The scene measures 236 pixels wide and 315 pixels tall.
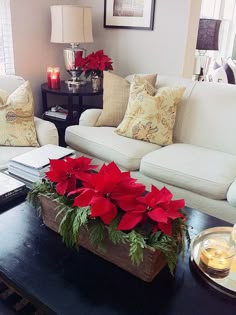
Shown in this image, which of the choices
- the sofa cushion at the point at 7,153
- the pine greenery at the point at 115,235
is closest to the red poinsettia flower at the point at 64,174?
the pine greenery at the point at 115,235

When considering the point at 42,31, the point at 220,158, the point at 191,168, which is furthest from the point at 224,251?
the point at 42,31

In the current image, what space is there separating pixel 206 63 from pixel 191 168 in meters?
2.23

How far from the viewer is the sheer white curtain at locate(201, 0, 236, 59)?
4199 mm

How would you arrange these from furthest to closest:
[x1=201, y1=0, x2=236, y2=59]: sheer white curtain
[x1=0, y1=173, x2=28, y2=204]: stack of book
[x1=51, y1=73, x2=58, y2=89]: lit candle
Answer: [x1=201, y1=0, x2=236, y2=59]: sheer white curtain, [x1=51, y1=73, x2=58, y2=89]: lit candle, [x1=0, y1=173, x2=28, y2=204]: stack of book

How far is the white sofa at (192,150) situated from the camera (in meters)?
1.67

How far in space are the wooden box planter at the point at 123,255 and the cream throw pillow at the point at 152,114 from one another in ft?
3.71

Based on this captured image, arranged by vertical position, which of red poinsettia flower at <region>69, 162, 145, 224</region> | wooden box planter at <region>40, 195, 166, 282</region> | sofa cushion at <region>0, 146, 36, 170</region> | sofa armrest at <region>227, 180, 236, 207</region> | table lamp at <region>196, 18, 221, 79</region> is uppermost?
table lamp at <region>196, 18, 221, 79</region>

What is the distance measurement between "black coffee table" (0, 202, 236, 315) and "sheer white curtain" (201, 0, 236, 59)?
3916mm

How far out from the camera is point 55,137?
80.9 inches

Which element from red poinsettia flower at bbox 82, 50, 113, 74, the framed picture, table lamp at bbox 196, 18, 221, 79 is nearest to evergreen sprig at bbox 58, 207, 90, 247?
red poinsettia flower at bbox 82, 50, 113, 74

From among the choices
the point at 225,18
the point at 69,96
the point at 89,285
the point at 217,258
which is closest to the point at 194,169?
the point at 217,258

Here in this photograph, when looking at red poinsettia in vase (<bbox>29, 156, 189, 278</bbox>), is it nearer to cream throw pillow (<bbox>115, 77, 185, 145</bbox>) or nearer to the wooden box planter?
the wooden box planter

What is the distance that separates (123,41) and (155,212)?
2413mm

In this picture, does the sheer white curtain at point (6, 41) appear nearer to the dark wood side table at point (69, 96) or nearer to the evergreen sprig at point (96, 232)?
the dark wood side table at point (69, 96)
